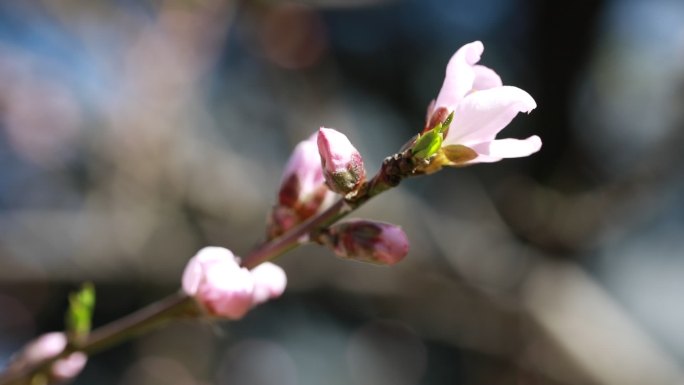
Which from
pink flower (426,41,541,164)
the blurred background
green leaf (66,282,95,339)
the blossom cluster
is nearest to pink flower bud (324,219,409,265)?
the blossom cluster

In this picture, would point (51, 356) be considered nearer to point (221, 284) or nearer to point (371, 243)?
point (221, 284)

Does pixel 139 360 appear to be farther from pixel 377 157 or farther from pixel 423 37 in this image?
pixel 423 37

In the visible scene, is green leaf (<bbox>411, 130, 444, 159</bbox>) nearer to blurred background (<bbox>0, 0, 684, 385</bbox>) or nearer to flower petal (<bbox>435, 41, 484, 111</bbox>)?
flower petal (<bbox>435, 41, 484, 111</bbox>)

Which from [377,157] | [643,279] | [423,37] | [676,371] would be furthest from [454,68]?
[423,37]

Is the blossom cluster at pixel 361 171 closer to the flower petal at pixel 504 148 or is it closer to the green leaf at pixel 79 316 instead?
the flower petal at pixel 504 148

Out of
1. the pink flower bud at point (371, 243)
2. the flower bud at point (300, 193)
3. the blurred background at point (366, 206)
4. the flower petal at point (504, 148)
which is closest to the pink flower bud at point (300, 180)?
the flower bud at point (300, 193)
